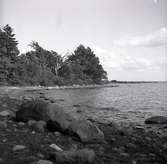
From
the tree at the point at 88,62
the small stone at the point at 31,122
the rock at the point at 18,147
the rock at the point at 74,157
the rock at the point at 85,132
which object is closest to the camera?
the rock at the point at 74,157

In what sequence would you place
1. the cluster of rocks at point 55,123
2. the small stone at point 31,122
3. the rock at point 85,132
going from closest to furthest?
the rock at point 85,132
the cluster of rocks at point 55,123
the small stone at point 31,122

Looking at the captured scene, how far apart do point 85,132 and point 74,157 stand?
2.55 meters

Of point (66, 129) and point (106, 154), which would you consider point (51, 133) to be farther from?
point (106, 154)

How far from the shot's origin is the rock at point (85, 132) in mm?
8023

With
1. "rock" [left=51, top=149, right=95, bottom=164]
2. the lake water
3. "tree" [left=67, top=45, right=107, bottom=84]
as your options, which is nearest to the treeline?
"tree" [left=67, top=45, right=107, bottom=84]

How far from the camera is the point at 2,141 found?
6.89 m

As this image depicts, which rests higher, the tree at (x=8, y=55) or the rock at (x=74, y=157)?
the tree at (x=8, y=55)

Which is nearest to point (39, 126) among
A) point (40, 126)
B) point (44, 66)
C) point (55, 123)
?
point (40, 126)

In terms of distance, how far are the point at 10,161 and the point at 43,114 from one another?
151 inches

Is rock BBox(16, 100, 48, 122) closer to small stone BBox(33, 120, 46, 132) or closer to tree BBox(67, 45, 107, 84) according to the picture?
small stone BBox(33, 120, 46, 132)

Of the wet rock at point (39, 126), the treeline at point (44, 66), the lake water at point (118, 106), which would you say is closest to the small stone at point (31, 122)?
the wet rock at point (39, 126)

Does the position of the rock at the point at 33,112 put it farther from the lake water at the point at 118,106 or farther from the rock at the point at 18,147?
the lake water at the point at 118,106

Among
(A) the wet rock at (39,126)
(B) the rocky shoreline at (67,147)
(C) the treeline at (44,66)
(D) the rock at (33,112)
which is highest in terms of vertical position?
(C) the treeline at (44,66)

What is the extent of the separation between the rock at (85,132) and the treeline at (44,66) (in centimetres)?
5267
